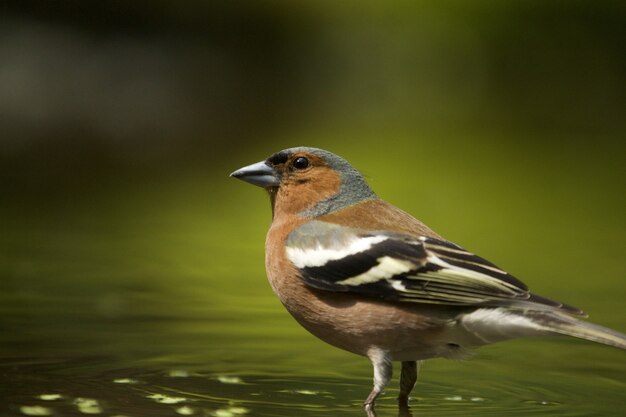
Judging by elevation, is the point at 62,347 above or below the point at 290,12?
below

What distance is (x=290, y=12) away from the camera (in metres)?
21.0

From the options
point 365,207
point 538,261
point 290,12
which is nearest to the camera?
point 365,207

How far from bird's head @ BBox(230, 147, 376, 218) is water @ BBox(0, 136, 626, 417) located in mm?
842

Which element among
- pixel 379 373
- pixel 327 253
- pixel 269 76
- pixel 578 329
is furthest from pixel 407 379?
pixel 269 76

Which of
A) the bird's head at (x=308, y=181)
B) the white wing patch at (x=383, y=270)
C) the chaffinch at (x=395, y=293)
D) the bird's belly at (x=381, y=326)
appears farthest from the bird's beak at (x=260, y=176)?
the white wing patch at (x=383, y=270)

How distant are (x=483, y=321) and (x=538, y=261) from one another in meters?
4.83

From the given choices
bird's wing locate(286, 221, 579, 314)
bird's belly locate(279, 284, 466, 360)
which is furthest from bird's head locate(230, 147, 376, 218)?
bird's belly locate(279, 284, 466, 360)

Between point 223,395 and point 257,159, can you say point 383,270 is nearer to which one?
point 223,395

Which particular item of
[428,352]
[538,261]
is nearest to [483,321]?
[428,352]

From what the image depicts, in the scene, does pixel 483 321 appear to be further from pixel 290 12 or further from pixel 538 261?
pixel 290 12

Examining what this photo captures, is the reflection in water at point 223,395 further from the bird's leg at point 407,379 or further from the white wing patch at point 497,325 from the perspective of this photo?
the white wing patch at point 497,325

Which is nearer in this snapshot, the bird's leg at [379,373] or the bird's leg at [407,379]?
the bird's leg at [379,373]

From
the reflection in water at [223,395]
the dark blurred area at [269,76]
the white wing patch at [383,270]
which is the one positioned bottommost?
the reflection in water at [223,395]

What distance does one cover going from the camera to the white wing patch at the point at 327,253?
5312mm
